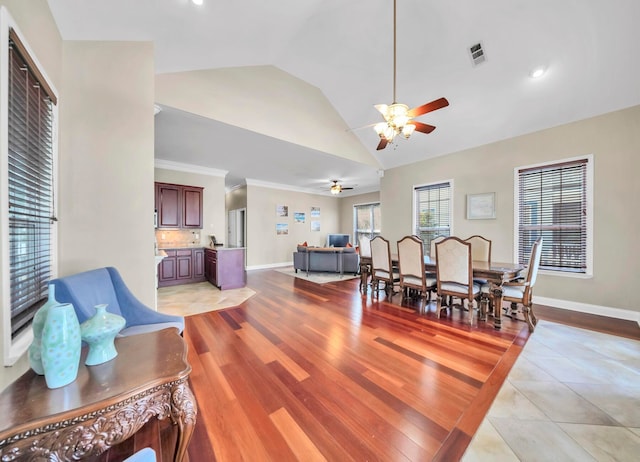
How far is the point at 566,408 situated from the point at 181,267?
238 inches

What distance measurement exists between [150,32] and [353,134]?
12.4 ft

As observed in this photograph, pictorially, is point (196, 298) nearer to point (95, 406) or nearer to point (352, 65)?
point (95, 406)

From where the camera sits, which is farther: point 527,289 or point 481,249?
point 481,249

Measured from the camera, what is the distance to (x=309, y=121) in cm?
438

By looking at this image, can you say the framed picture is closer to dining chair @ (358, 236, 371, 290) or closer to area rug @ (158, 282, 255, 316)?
dining chair @ (358, 236, 371, 290)

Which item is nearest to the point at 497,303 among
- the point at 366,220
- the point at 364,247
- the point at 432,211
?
the point at 364,247

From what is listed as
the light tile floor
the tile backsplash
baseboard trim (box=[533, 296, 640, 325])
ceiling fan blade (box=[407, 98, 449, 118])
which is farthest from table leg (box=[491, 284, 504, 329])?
the tile backsplash

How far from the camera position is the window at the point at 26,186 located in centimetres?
118

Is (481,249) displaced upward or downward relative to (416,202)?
downward

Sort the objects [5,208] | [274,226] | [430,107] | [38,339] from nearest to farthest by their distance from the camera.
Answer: [38,339]
[5,208]
[430,107]
[274,226]

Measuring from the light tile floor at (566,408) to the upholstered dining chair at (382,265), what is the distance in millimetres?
1894

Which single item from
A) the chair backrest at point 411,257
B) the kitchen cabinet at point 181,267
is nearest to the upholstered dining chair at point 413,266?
the chair backrest at point 411,257

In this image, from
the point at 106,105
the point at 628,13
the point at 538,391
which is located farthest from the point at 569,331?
the point at 106,105

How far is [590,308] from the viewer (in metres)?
3.43
